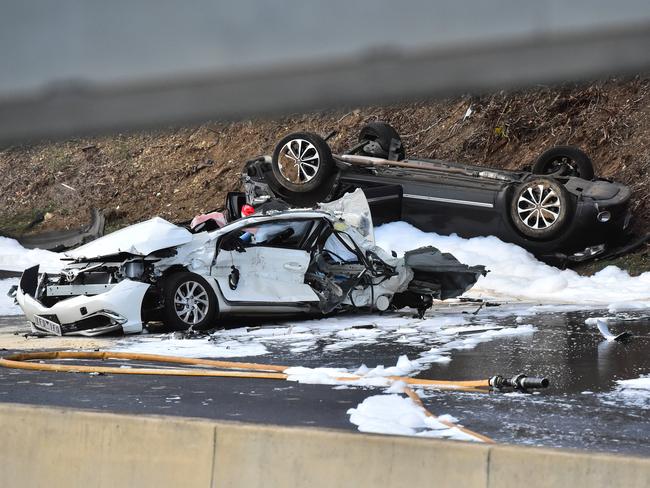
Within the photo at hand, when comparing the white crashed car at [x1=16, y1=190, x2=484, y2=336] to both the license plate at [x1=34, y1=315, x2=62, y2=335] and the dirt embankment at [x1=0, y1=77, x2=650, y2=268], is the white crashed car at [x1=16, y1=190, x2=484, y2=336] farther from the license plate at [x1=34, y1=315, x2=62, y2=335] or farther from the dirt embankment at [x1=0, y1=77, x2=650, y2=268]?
the dirt embankment at [x1=0, y1=77, x2=650, y2=268]

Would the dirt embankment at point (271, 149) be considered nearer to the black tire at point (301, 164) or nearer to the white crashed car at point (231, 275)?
the black tire at point (301, 164)

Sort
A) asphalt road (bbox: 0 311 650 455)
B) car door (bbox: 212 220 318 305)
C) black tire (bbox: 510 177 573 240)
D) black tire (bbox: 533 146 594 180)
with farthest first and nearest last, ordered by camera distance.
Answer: black tire (bbox: 533 146 594 180) < black tire (bbox: 510 177 573 240) < car door (bbox: 212 220 318 305) < asphalt road (bbox: 0 311 650 455)

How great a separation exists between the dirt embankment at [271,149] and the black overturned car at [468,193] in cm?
98

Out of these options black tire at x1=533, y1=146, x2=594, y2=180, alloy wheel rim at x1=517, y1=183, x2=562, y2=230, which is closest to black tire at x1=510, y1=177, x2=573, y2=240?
alloy wheel rim at x1=517, y1=183, x2=562, y2=230

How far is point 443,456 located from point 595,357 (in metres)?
5.93

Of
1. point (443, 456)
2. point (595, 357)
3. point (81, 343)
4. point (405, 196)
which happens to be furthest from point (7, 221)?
point (443, 456)

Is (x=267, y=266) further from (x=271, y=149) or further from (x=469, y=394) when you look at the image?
(x=271, y=149)

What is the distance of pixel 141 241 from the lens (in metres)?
11.3

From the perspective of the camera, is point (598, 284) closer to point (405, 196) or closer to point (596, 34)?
point (405, 196)

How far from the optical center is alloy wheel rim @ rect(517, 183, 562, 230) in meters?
15.2

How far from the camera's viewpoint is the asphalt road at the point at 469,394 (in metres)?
6.48

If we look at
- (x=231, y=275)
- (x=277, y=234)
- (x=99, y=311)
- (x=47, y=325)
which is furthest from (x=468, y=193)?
(x=47, y=325)

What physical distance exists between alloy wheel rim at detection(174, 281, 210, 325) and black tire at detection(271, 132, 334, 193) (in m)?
5.31

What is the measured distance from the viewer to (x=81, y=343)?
443 inches
